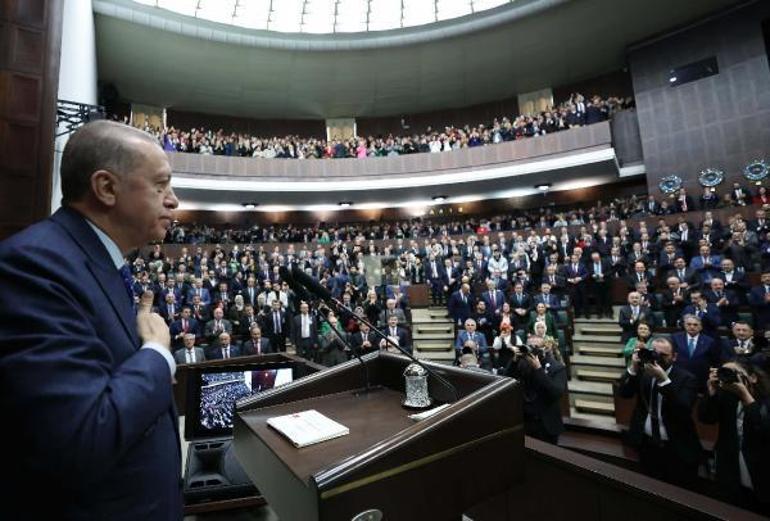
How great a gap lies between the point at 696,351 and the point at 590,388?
4.36 feet

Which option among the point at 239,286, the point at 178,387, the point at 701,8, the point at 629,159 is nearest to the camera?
the point at 178,387

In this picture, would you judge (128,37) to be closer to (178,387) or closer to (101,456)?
(178,387)

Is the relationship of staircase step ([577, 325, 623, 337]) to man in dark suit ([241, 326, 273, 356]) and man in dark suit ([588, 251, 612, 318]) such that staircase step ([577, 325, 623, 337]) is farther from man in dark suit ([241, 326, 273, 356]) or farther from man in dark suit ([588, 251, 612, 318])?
man in dark suit ([241, 326, 273, 356])

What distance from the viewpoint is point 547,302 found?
6.27 meters

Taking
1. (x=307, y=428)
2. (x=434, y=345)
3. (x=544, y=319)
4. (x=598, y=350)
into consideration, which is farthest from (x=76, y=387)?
(x=434, y=345)

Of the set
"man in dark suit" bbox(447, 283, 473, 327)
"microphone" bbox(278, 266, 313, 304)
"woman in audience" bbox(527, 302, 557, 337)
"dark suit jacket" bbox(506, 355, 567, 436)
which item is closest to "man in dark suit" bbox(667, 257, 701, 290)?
"woman in audience" bbox(527, 302, 557, 337)

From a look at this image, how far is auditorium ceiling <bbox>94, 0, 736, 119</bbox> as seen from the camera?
11305 mm

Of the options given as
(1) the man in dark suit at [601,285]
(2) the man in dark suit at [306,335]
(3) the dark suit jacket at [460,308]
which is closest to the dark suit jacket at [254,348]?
(2) the man in dark suit at [306,335]

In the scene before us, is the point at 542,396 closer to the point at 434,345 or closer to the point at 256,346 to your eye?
the point at 256,346

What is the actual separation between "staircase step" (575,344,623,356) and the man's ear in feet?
19.5

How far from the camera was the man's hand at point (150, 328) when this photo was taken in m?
0.80

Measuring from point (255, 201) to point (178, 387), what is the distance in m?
10.4

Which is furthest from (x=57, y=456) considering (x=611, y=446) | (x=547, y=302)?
(x=547, y=302)

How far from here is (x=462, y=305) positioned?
273 inches
